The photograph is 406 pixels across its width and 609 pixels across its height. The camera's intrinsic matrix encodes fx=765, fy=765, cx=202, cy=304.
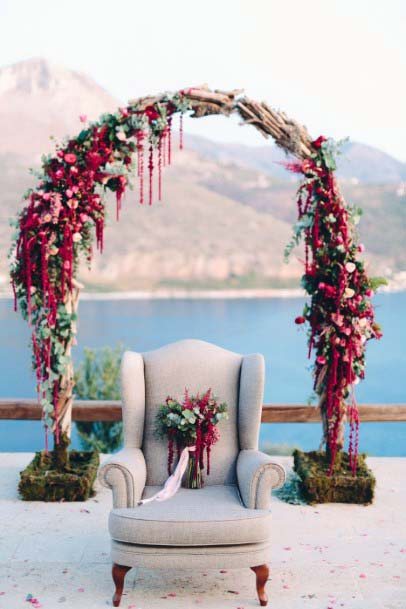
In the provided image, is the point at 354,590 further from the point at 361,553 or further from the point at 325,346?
the point at 325,346

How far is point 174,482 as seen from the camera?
3.63 m

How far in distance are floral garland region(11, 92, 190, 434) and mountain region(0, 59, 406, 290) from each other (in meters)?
19.9

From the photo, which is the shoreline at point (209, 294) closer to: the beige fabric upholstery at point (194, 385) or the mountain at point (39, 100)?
the mountain at point (39, 100)

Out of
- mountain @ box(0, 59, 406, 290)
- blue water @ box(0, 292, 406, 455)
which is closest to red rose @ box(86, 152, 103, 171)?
blue water @ box(0, 292, 406, 455)

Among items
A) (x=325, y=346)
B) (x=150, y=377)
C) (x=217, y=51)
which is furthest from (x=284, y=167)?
(x=217, y=51)

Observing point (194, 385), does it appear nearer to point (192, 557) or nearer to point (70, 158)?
point (192, 557)

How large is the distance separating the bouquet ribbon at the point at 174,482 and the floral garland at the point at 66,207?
141cm

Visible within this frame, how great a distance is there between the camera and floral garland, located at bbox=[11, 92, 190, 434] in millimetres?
4637

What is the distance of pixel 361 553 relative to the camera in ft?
12.8

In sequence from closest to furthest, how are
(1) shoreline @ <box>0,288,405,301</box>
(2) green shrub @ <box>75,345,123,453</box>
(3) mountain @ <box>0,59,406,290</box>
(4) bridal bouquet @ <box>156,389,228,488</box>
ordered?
(4) bridal bouquet @ <box>156,389,228,488</box>, (2) green shrub @ <box>75,345,123,453</box>, (3) mountain @ <box>0,59,406,290</box>, (1) shoreline @ <box>0,288,405,301</box>

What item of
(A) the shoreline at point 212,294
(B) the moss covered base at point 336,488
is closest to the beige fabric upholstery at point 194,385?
(B) the moss covered base at point 336,488

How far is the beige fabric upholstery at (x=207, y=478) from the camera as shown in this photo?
10.5 feet

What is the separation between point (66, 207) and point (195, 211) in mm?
25852

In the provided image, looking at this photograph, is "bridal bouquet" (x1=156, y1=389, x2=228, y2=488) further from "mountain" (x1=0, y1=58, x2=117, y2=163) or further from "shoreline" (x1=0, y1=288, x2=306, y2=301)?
"mountain" (x1=0, y1=58, x2=117, y2=163)
